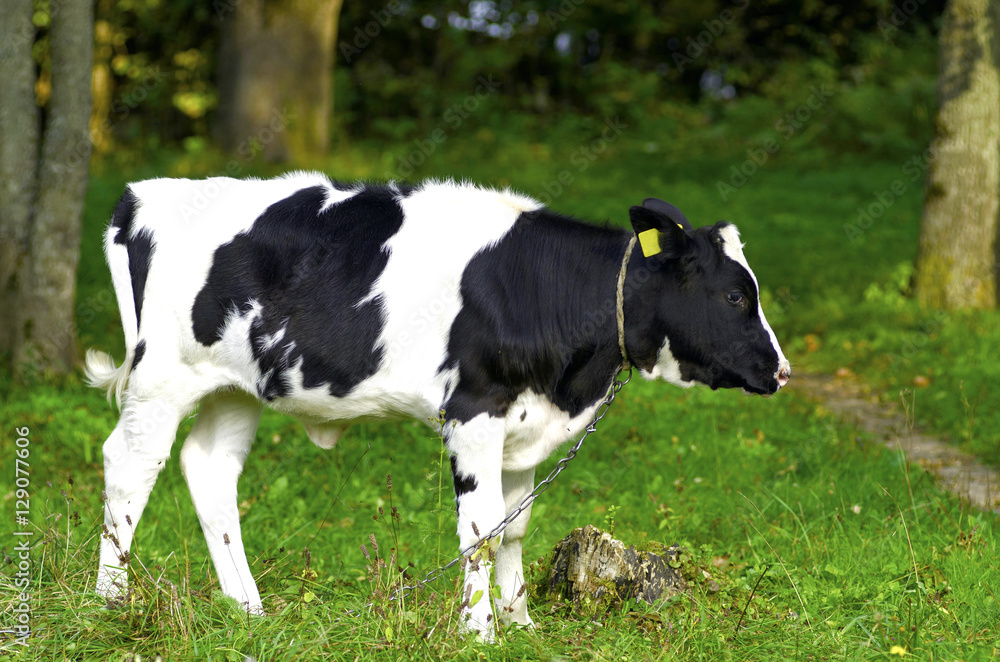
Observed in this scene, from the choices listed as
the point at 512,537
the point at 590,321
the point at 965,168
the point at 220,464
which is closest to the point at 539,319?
the point at 590,321

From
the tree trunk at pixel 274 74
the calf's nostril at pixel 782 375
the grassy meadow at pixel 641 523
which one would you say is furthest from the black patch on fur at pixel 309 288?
the tree trunk at pixel 274 74

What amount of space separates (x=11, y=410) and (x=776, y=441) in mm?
5084

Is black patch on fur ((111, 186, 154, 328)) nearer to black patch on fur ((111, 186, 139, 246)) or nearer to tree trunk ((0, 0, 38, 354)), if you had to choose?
black patch on fur ((111, 186, 139, 246))

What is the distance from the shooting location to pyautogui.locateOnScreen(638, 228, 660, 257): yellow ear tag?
3844mm

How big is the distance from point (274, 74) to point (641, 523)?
996 centimetres

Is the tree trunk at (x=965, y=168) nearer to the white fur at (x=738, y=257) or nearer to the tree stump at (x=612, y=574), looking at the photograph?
the white fur at (x=738, y=257)

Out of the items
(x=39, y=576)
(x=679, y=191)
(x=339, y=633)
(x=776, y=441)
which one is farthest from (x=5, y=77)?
(x=679, y=191)

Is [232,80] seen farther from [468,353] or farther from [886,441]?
[468,353]

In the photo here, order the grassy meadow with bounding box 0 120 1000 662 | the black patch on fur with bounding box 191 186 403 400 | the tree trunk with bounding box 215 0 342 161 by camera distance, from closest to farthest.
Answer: the grassy meadow with bounding box 0 120 1000 662 < the black patch on fur with bounding box 191 186 403 400 < the tree trunk with bounding box 215 0 342 161

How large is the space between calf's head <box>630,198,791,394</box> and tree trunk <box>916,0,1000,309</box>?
6.12 m

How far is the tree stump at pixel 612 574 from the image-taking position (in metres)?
4.09

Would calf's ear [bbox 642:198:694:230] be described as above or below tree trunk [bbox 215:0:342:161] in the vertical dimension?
above

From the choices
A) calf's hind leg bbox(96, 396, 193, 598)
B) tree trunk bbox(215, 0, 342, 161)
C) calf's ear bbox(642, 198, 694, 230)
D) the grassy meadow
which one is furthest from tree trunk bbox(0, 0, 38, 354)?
tree trunk bbox(215, 0, 342, 161)

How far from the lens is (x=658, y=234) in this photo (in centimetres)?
386
